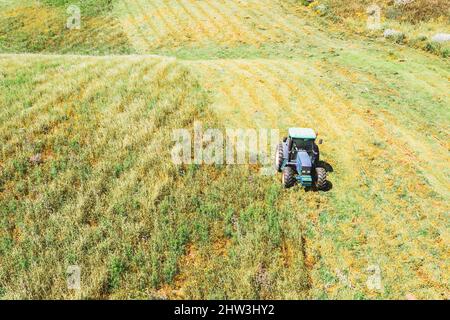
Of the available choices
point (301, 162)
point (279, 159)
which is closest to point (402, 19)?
point (279, 159)

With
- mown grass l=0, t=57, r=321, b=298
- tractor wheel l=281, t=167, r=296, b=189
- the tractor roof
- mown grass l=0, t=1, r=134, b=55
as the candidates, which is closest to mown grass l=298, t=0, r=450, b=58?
mown grass l=0, t=1, r=134, b=55

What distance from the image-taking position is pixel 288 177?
10.4m

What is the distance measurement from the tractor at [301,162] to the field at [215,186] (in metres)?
0.36

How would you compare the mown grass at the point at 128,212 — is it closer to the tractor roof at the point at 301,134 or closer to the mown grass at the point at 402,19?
the tractor roof at the point at 301,134

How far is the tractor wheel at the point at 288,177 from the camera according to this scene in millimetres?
10430

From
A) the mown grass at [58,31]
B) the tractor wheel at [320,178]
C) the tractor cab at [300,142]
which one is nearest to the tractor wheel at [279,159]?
the tractor cab at [300,142]

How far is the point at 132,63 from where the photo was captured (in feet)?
59.6

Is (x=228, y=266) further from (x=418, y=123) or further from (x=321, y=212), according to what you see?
(x=418, y=123)

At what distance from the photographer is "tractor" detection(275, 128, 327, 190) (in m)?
10.2

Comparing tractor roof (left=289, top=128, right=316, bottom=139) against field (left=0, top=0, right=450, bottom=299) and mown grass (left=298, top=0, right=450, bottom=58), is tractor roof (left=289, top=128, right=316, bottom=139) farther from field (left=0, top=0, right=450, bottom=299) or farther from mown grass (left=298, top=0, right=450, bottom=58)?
mown grass (left=298, top=0, right=450, bottom=58)

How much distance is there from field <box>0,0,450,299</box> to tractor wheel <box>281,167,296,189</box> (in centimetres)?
25

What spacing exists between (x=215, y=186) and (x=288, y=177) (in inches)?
80.4

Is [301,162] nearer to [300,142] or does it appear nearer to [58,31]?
[300,142]

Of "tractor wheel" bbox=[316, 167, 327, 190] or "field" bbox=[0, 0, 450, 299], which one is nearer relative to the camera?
"field" bbox=[0, 0, 450, 299]
